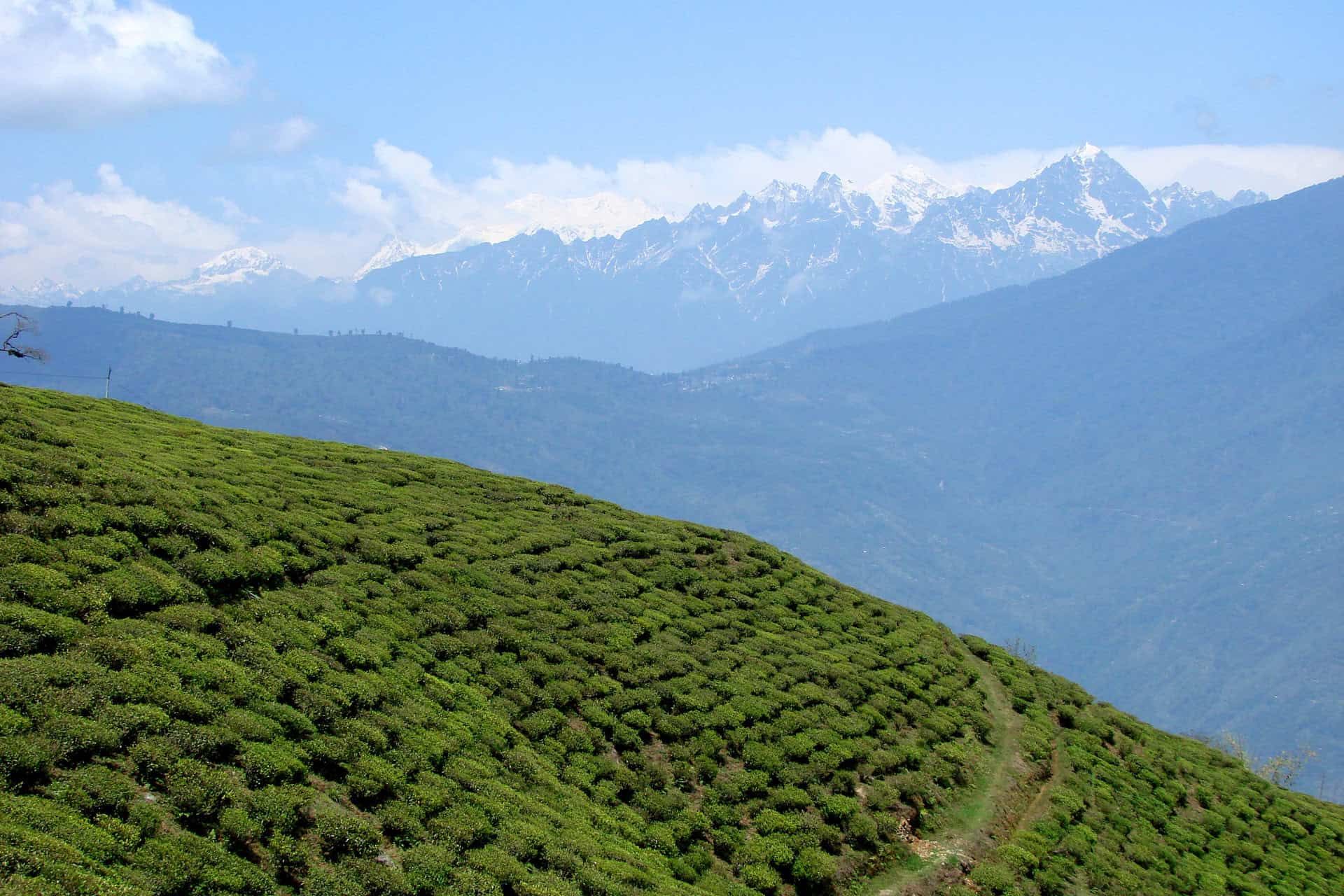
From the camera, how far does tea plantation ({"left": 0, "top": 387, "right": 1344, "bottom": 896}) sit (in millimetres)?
21641

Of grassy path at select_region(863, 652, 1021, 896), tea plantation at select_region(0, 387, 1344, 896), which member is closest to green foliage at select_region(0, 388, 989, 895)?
tea plantation at select_region(0, 387, 1344, 896)

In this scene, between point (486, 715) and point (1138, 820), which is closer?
point (486, 715)

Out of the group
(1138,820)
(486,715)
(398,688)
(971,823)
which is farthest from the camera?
(1138,820)

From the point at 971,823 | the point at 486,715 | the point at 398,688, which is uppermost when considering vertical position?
the point at 398,688

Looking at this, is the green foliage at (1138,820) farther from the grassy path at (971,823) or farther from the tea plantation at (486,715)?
the grassy path at (971,823)

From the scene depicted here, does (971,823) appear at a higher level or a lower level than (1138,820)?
higher

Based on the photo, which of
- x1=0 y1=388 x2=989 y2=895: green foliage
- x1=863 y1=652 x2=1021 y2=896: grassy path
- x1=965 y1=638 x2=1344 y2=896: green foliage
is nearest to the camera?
x1=0 y1=388 x2=989 y2=895: green foliage

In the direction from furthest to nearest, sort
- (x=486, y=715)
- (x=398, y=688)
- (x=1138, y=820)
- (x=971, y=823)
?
(x=1138, y=820)
(x=971, y=823)
(x=486, y=715)
(x=398, y=688)

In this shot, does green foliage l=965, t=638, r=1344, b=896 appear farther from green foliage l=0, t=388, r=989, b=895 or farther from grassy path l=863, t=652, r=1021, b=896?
green foliage l=0, t=388, r=989, b=895

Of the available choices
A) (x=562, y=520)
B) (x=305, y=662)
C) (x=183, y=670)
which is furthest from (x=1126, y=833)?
(x=183, y=670)

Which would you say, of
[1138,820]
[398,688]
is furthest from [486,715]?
[1138,820]

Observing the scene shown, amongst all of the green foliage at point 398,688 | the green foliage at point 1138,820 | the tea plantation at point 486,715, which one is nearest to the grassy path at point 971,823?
the tea plantation at point 486,715

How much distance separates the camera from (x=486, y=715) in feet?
102

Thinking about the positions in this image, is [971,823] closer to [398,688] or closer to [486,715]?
[486,715]
